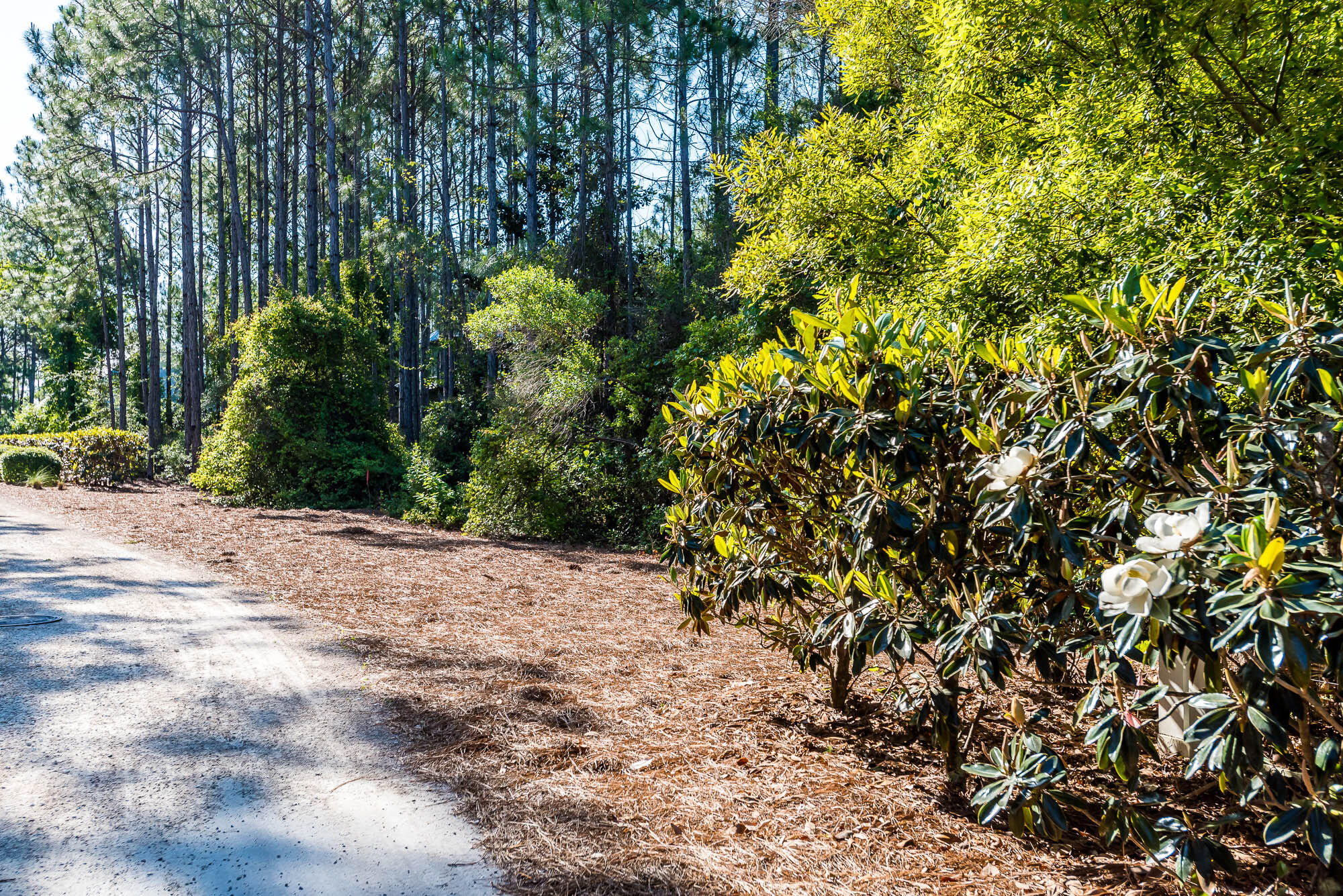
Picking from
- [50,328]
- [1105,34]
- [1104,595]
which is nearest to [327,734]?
[1104,595]

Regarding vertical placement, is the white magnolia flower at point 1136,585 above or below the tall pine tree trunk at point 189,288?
below

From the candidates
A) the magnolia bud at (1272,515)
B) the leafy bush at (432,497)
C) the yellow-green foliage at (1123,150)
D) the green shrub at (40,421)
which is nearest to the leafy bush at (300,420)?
the leafy bush at (432,497)

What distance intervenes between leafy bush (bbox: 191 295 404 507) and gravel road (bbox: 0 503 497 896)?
847 centimetres

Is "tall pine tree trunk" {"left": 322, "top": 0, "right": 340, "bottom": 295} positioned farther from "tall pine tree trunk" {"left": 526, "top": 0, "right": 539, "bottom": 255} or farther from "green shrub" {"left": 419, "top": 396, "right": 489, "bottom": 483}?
"tall pine tree trunk" {"left": 526, "top": 0, "right": 539, "bottom": 255}

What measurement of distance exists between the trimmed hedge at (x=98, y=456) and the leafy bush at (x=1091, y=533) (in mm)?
19278

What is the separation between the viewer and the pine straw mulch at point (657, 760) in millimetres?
2238

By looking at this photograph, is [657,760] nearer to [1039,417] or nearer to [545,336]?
[1039,417]

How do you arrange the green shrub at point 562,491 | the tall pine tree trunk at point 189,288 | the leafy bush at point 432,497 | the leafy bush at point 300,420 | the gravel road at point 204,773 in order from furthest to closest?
1. the tall pine tree trunk at point 189,288
2. the leafy bush at point 300,420
3. the leafy bush at point 432,497
4. the green shrub at point 562,491
5. the gravel road at point 204,773

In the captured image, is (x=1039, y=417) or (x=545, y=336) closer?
(x=1039, y=417)

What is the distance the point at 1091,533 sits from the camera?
7.04 ft

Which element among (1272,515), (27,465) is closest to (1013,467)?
(1272,515)

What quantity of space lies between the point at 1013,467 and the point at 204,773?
3.09 m

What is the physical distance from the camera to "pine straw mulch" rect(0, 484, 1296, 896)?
2238 mm

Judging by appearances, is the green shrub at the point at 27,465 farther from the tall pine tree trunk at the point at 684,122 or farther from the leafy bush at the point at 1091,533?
the leafy bush at the point at 1091,533
